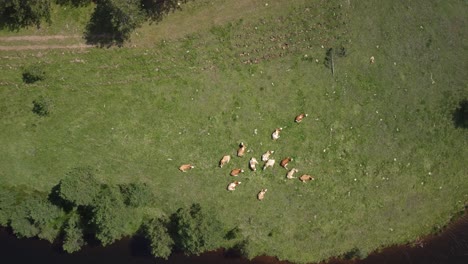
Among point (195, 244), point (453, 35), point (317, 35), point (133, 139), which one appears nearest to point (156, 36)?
point (133, 139)

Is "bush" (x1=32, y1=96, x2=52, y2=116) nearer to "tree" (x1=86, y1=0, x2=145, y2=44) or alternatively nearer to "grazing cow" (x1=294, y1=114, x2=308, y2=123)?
"tree" (x1=86, y1=0, x2=145, y2=44)

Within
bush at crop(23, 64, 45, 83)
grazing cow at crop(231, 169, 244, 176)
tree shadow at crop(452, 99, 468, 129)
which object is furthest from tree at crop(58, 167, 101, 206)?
tree shadow at crop(452, 99, 468, 129)

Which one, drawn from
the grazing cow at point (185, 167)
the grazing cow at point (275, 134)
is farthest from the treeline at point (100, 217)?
the grazing cow at point (275, 134)

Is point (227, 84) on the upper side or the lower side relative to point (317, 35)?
lower

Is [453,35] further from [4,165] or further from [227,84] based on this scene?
[4,165]

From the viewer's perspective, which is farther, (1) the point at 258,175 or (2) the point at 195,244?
(1) the point at 258,175

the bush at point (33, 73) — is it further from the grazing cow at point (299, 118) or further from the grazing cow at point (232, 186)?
the grazing cow at point (299, 118)

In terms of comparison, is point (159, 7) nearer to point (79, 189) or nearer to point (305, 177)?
point (79, 189)
